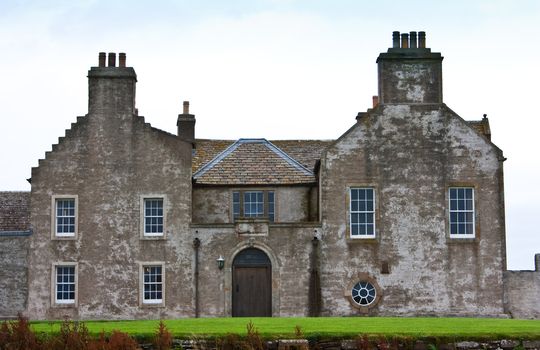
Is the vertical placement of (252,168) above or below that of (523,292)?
above

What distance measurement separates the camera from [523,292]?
3966cm

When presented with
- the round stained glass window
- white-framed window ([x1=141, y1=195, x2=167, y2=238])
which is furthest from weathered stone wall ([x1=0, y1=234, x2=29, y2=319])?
the round stained glass window

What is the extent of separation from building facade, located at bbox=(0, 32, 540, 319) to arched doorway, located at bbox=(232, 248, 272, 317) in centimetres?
5

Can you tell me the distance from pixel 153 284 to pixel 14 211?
42.5ft

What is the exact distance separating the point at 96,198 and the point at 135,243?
7.79ft

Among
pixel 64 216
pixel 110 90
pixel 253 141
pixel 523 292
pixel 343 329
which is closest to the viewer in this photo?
pixel 343 329

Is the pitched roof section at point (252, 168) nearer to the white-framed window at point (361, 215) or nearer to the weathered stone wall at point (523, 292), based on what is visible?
the white-framed window at point (361, 215)

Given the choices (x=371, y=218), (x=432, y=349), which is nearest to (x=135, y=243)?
(x=371, y=218)

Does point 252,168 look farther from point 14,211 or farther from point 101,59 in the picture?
point 14,211

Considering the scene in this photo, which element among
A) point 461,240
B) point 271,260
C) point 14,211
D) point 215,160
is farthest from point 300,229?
point 14,211

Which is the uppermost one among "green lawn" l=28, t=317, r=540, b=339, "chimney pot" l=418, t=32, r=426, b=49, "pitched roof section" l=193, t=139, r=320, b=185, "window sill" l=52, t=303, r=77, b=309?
"chimney pot" l=418, t=32, r=426, b=49

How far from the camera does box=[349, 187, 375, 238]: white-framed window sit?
1548 inches

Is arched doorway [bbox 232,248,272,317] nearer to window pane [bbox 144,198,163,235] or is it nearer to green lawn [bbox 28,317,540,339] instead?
window pane [bbox 144,198,163,235]

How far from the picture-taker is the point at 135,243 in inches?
1556
